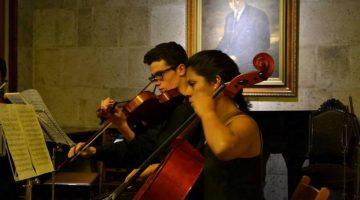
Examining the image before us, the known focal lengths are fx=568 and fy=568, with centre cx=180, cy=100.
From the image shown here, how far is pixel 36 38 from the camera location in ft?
18.6

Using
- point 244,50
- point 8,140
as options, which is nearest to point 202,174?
point 8,140

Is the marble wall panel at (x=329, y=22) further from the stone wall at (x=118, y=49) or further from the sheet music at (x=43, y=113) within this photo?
the sheet music at (x=43, y=113)

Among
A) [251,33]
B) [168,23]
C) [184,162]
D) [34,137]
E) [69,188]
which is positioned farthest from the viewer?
[168,23]

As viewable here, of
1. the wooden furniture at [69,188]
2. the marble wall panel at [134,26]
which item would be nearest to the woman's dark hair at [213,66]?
the wooden furniture at [69,188]

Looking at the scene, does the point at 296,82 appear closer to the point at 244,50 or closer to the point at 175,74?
the point at 244,50

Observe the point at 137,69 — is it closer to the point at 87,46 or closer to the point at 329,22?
the point at 87,46

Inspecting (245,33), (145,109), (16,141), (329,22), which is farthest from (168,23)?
(16,141)

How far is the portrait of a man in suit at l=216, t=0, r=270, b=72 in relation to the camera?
505 cm

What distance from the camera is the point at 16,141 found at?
7.82 ft

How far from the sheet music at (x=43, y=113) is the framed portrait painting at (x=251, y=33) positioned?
272 cm

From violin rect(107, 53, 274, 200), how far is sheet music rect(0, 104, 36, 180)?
508mm

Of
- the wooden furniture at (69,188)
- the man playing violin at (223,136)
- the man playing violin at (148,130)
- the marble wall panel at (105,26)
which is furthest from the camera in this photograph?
the marble wall panel at (105,26)

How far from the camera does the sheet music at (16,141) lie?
7.68ft

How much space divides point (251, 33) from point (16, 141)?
122 inches
